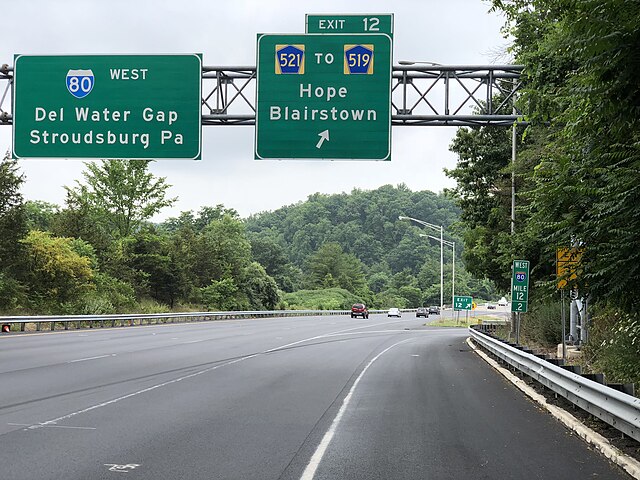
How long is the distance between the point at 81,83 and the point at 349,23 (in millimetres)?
6965

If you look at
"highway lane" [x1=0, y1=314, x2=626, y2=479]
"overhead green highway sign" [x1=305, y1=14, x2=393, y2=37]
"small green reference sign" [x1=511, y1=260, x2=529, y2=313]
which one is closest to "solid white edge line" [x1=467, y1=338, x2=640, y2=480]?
"highway lane" [x1=0, y1=314, x2=626, y2=479]

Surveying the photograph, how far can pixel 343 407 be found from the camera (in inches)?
512

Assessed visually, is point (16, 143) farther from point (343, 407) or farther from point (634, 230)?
point (634, 230)

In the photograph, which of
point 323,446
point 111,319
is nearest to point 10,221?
point 111,319

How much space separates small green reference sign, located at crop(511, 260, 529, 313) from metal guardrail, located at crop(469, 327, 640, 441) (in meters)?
6.45

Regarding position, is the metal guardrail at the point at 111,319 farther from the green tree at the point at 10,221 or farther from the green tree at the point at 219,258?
the green tree at the point at 219,258

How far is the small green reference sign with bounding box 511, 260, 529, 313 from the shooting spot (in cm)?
2362

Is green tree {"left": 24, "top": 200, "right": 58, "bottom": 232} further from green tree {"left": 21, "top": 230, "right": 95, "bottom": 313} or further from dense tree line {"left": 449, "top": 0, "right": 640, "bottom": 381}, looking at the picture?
dense tree line {"left": 449, "top": 0, "right": 640, "bottom": 381}

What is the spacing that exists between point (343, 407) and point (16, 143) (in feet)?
39.5

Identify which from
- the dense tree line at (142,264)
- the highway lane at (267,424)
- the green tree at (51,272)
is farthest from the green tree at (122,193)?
the highway lane at (267,424)

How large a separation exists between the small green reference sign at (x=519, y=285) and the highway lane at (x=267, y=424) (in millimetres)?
3370

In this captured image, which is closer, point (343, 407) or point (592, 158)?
point (592, 158)

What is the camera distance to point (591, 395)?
10.7 meters

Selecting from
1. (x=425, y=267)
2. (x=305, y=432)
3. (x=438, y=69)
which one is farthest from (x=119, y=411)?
(x=425, y=267)
